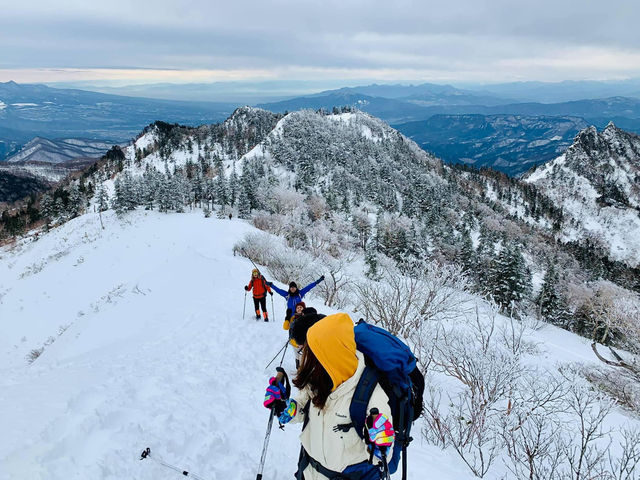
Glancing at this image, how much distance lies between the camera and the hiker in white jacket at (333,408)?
2.78 metres

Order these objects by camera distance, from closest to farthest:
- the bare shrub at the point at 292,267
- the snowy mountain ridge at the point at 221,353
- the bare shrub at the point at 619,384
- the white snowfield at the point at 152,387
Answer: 1. the white snowfield at the point at 152,387
2. the snowy mountain ridge at the point at 221,353
3. the bare shrub at the point at 619,384
4. the bare shrub at the point at 292,267

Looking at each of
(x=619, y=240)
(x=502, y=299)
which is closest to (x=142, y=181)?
(x=502, y=299)

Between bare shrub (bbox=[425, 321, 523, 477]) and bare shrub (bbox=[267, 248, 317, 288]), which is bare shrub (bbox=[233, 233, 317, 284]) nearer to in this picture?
bare shrub (bbox=[267, 248, 317, 288])

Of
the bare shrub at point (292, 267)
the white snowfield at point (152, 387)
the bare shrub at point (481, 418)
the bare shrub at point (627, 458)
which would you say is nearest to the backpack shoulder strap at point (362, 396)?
the white snowfield at point (152, 387)

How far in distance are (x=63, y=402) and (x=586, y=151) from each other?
781ft

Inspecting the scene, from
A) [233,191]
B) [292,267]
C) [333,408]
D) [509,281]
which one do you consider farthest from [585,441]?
[233,191]

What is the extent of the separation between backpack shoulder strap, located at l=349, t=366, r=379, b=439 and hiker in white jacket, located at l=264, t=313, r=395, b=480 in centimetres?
4

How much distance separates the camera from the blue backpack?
9.34ft

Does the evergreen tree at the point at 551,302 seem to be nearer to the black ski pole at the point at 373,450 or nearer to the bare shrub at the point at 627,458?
the bare shrub at the point at 627,458

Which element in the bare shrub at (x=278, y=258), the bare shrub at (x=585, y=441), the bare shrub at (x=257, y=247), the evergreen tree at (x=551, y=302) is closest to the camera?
the bare shrub at (x=585, y=441)

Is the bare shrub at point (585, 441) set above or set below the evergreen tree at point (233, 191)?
above

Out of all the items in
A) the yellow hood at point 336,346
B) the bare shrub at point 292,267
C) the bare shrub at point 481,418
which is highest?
the yellow hood at point 336,346

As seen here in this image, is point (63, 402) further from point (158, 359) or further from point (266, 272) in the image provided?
point (266, 272)

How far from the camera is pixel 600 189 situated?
166875 mm
